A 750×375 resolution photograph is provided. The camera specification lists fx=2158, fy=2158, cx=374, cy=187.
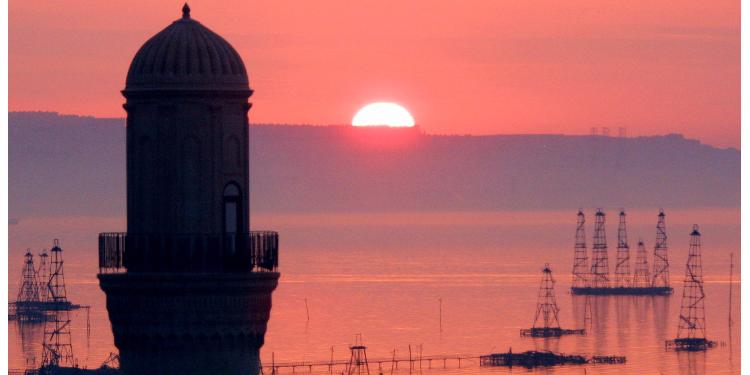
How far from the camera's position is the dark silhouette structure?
25000 mm

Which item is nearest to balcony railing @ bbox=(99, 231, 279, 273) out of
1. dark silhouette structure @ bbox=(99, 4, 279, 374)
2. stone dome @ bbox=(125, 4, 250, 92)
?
dark silhouette structure @ bbox=(99, 4, 279, 374)

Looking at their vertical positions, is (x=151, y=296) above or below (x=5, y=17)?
below

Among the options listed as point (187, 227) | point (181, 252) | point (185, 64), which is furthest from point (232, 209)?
A: point (185, 64)

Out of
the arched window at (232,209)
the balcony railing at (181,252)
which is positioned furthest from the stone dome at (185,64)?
the balcony railing at (181,252)

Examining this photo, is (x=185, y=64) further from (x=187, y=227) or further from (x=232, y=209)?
(x=187, y=227)

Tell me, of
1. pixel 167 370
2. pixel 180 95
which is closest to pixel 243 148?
pixel 180 95

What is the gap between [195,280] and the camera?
25422 millimetres

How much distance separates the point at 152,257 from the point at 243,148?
1720 mm

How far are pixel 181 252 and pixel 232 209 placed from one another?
31.1 inches

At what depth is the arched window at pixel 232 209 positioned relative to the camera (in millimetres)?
25172

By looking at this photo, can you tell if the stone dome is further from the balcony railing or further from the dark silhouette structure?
the balcony railing

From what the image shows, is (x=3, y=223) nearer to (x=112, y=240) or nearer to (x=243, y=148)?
(x=112, y=240)

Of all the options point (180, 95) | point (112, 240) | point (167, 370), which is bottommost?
point (167, 370)

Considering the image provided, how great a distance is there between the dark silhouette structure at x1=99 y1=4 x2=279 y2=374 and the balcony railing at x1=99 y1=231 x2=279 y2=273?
0.01 m
